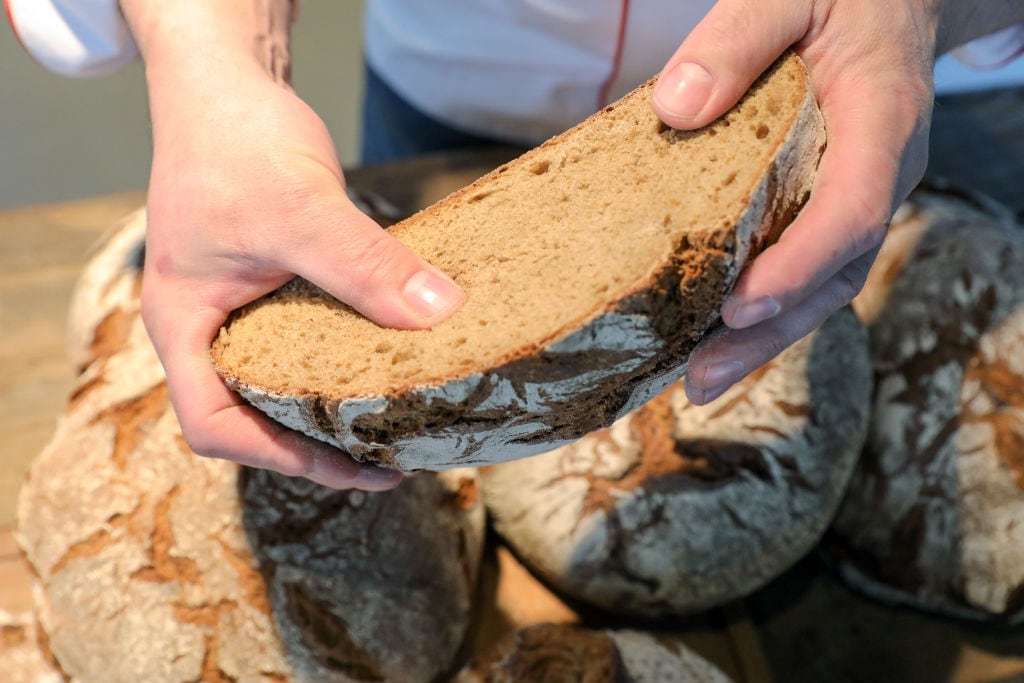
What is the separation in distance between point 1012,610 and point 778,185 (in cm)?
111

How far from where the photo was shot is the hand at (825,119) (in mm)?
942

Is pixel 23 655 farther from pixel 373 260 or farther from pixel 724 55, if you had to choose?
pixel 724 55

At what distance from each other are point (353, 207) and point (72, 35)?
73cm

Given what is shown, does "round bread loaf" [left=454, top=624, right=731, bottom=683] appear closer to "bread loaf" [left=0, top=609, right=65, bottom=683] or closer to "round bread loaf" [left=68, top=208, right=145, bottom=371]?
"bread loaf" [left=0, top=609, right=65, bottom=683]

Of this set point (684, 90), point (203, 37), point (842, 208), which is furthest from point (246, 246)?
point (842, 208)

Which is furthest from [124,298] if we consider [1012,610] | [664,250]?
[1012,610]

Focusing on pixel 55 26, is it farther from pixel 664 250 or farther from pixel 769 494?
pixel 769 494

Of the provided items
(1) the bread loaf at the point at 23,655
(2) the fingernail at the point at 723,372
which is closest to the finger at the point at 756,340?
(2) the fingernail at the point at 723,372

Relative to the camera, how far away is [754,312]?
0.95m

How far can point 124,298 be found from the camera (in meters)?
1.66

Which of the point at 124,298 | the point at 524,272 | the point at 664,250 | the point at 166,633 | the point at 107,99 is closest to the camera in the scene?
the point at 664,250

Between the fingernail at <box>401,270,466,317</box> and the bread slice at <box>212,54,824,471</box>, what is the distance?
0.02 m

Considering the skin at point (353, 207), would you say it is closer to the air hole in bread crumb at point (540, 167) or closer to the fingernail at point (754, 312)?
the fingernail at point (754, 312)

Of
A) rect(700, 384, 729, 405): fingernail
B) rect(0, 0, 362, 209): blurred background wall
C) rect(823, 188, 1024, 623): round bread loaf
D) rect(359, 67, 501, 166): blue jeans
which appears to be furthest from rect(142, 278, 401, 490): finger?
rect(0, 0, 362, 209): blurred background wall
